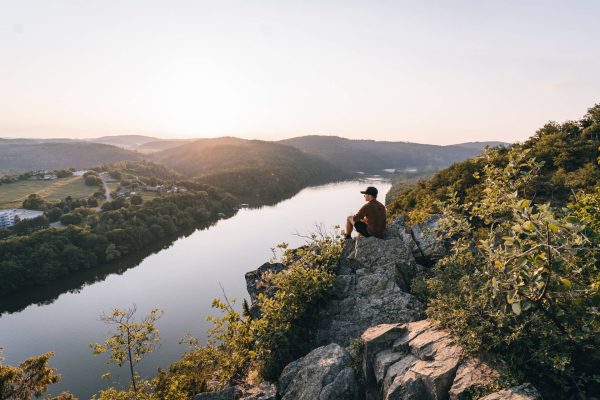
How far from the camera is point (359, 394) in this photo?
278 inches

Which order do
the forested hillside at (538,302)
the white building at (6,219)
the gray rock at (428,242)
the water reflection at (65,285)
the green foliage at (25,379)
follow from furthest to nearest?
the white building at (6,219), the water reflection at (65,285), the green foliage at (25,379), the gray rock at (428,242), the forested hillside at (538,302)

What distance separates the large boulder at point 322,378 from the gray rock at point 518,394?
9.61ft

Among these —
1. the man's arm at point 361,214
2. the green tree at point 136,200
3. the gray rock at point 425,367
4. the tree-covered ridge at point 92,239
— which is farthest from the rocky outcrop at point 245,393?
the green tree at point 136,200

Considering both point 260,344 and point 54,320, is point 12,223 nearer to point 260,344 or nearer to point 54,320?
point 54,320

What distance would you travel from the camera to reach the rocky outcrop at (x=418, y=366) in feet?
18.1

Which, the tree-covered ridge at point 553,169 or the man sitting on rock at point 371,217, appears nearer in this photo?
the man sitting on rock at point 371,217

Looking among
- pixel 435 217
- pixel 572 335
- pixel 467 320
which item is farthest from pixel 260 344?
pixel 435 217

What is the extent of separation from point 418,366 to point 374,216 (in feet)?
20.1

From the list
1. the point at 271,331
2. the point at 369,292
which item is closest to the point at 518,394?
the point at 369,292

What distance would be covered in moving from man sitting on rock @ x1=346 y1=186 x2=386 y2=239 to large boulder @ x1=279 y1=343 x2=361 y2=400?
4.91 metres

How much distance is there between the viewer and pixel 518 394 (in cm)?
483

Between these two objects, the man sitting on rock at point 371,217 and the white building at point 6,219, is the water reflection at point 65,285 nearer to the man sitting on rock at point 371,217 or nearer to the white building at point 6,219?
the white building at point 6,219

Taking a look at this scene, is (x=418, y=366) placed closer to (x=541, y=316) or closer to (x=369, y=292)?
(x=541, y=316)

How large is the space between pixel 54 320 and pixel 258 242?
3550 cm
